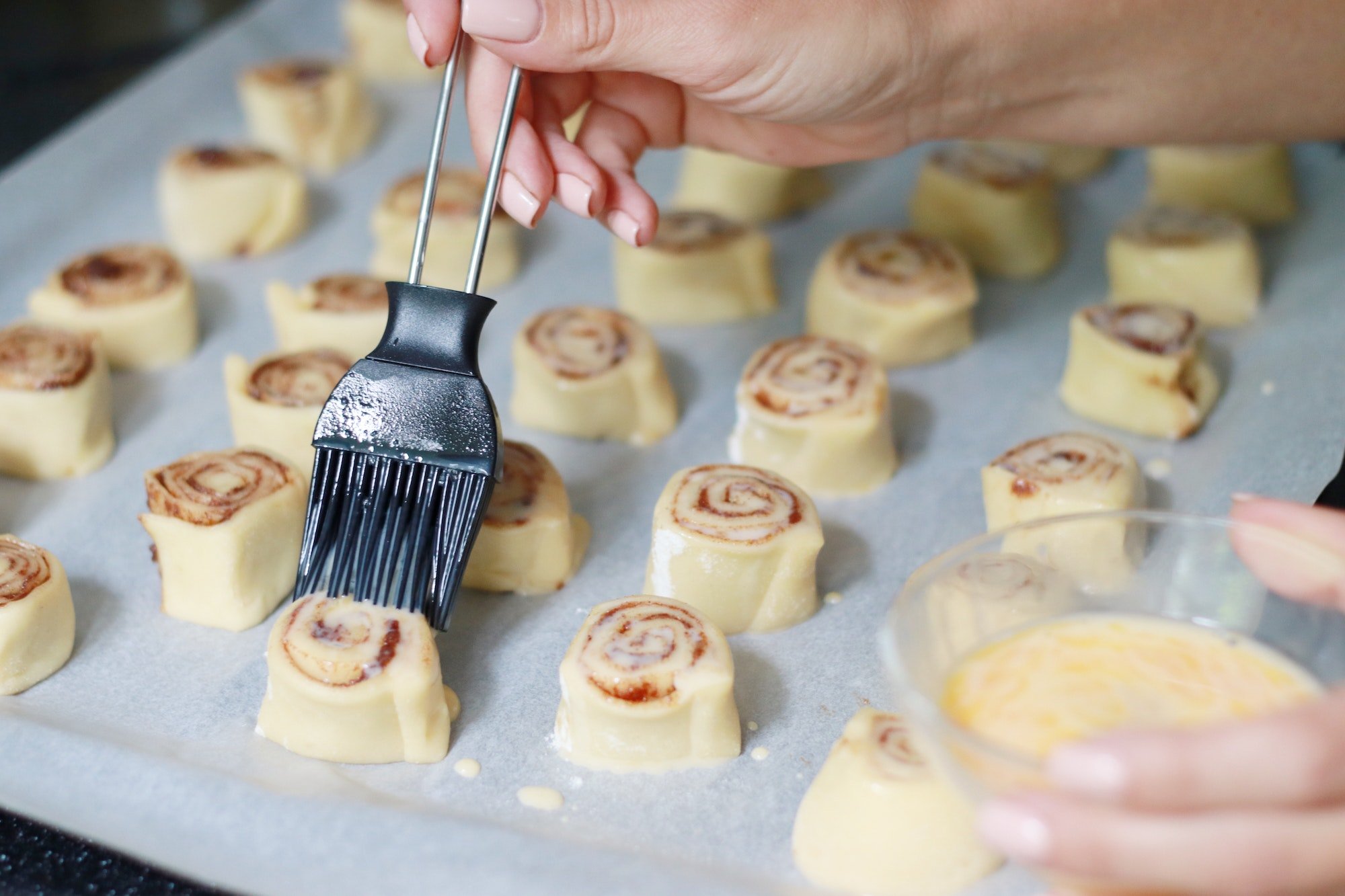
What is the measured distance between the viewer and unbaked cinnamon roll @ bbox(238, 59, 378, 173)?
9.88 ft

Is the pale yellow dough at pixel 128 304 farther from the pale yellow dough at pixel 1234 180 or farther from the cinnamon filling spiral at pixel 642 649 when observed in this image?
the pale yellow dough at pixel 1234 180

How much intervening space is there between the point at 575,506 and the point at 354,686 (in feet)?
2.09

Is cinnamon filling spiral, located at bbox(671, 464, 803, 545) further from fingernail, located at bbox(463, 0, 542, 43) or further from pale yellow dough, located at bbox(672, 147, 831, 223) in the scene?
Result: pale yellow dough, located at bbox(672, 147, 831, 223)

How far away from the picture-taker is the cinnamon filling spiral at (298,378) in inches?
84.5

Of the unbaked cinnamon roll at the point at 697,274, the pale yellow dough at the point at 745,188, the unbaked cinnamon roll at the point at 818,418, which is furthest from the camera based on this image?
the pale yellow dough at the point at 745,188

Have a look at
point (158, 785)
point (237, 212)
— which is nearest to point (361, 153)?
point (237, 212)

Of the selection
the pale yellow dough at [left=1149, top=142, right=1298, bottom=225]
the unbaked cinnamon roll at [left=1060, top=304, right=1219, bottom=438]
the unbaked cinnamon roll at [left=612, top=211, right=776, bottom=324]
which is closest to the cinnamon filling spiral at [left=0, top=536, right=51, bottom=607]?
the unbaked cinnamon roll at [left=612, top=211, right=776, bottom=324]

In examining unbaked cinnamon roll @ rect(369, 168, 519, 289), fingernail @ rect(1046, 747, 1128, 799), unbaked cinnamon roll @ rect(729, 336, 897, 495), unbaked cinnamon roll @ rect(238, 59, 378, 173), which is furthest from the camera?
unbaked cinnamon roll @ rect(238, 59, 378, 173)

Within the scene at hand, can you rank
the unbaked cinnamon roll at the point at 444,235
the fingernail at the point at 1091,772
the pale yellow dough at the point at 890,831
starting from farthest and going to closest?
the unbaked cinnamon roll at the point at 444,235 < the pale yellow dough at the point at 890,831 < the fingernail at the point at 1091,772

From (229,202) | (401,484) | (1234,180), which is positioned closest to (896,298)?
(1234,180)

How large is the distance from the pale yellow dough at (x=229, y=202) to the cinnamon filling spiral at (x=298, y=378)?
2.18ft

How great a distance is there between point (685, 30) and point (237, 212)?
1.35m

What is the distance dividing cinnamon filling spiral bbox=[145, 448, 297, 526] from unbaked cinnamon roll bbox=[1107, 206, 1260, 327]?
154cm

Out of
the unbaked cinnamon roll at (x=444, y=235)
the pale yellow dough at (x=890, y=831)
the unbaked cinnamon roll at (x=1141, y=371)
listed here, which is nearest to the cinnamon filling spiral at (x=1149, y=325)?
the unbaked cinnamon roll at (x=1141, y=371)
